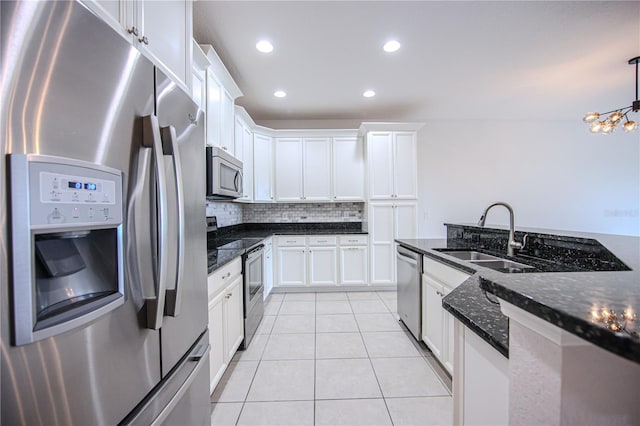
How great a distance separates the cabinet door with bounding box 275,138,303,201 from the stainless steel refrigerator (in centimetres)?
313

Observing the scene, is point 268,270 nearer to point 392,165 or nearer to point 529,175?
point 392,165

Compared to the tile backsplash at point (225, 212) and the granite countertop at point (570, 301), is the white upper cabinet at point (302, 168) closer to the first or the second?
the tile backsplash at point (225, 212)

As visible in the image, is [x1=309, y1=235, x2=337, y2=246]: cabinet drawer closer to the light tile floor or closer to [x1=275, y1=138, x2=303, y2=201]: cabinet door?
[x1=275, y1=138, x2=303, y2=201]: cabinet door

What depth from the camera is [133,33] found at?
3.31 feet

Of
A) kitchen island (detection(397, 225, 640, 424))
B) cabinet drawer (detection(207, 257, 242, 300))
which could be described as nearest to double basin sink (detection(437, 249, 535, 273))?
kitchen island (detection(397, 225, 640, 424))

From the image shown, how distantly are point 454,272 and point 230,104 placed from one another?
8.87 ft

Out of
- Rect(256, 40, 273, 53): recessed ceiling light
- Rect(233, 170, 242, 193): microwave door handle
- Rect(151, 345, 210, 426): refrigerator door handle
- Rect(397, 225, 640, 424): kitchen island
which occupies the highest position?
Rect(256, 40, 273, 53): recessed ceiling light

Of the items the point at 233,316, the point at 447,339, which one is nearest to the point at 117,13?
the point at 233,316

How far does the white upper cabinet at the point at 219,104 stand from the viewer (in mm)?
2223

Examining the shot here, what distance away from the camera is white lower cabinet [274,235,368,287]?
152 inches

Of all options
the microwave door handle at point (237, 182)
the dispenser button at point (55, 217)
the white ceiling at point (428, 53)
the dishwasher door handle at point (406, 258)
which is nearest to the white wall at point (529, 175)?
the white ceiling at point (428, 53)

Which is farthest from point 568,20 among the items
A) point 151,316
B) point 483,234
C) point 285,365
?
point 285,365

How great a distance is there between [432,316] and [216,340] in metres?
1.60

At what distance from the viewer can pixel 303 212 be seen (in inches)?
175
